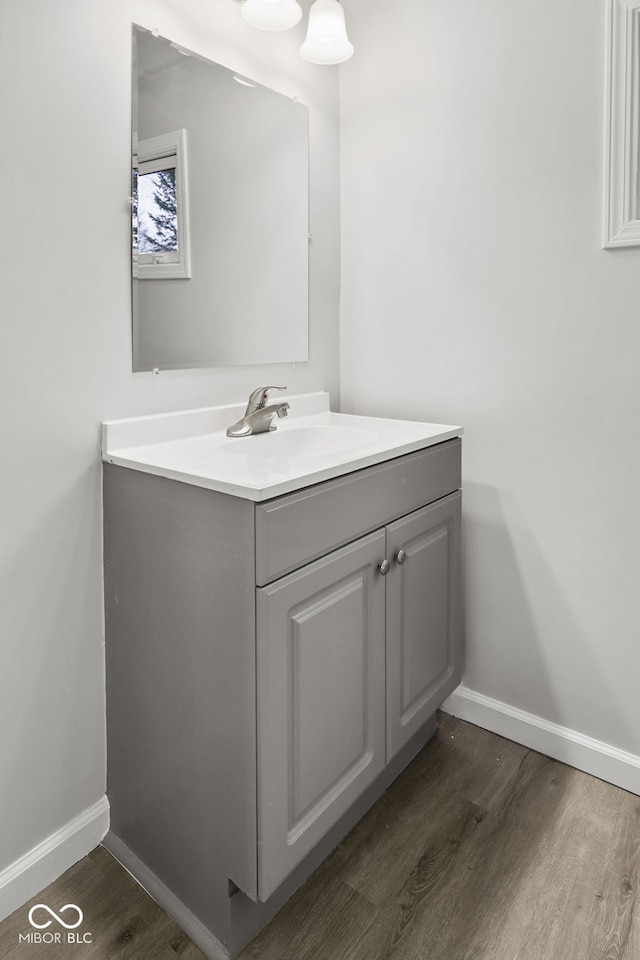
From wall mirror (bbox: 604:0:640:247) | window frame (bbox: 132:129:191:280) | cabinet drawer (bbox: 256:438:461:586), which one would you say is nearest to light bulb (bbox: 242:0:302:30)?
window frame (bbox: 132:129:191:280)

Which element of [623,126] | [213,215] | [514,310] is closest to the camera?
[623,126]

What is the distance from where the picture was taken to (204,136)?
5.14 ft

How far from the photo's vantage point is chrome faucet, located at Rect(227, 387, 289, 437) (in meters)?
1.62

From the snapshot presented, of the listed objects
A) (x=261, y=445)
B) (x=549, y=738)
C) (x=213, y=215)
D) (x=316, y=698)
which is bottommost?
(x=549, y=738)

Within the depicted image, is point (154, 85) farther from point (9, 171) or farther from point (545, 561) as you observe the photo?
point (545, 561)

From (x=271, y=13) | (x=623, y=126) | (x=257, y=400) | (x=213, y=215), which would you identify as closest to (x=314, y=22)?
(x=271, y=13)

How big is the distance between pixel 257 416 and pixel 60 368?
19.4 inches

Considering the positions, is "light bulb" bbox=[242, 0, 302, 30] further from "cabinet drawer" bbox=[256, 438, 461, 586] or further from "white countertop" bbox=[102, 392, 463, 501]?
"cabinet drawer" bbox=[256, 438, 461, 586]

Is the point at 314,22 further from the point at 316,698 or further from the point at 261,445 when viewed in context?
the point at 316,698

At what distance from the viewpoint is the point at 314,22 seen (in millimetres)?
1662

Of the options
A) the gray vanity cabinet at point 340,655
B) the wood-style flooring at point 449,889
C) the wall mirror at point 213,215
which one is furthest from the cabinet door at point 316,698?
the wall mirror at point 213,215

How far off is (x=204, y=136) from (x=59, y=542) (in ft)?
3.38

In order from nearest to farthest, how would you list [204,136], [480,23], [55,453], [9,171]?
1. [9,171]
2. [55,453]
3. [204,136]
4. [480,23]

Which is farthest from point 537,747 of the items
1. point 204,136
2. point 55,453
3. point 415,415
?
point 204,136
